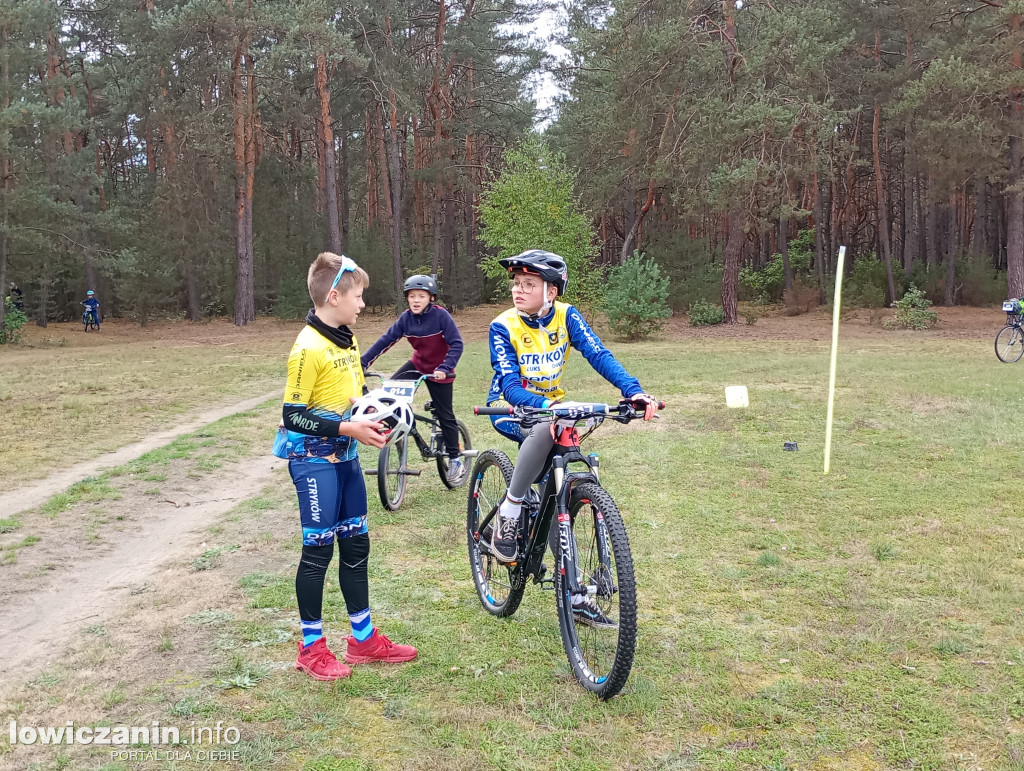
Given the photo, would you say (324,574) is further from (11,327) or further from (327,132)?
(327,132)

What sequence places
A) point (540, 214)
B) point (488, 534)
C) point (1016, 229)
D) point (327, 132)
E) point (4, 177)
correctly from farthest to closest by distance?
point (327, 132) → point (540, 214) → point (1016, 229) → point (4, 177) → point (488, 534)

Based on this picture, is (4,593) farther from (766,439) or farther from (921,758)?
(766,439)

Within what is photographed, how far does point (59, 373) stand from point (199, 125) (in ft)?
48.2

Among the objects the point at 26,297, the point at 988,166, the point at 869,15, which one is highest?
the point at 869,15

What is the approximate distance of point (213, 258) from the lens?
3609 centimetres

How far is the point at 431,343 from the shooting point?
766 cm

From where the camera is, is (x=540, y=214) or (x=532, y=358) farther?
(x=540, y=214)

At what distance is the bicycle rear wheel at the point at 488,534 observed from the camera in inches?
188

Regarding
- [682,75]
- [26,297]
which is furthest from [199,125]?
[682,75]

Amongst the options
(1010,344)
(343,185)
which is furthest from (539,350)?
(343,185)

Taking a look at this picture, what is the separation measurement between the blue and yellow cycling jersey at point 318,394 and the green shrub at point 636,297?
849 inches

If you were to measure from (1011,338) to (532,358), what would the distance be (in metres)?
17.1

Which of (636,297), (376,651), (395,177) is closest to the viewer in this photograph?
(376,651)

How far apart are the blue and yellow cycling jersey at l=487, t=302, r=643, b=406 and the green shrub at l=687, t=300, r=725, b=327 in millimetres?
26679
